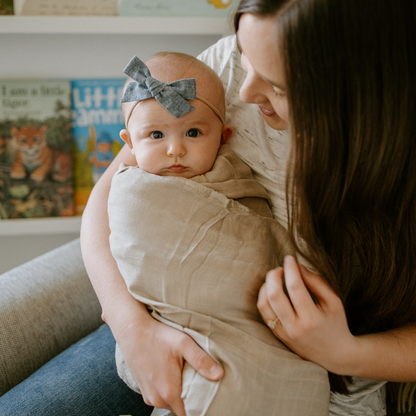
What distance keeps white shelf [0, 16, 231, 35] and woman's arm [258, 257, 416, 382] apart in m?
1.06

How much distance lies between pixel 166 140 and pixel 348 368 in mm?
583

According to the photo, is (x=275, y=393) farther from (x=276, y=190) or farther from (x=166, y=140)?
(x=166, y=140)

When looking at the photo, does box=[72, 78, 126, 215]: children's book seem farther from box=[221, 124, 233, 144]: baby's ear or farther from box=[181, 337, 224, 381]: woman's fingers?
box=[181, 337, 224, 381]: woman's fingers

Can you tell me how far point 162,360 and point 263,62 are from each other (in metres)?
0.55

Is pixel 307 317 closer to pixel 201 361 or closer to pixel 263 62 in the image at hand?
pixel 201 361

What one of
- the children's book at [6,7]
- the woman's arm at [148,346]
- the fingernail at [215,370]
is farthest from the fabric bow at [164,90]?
the children's book at [6,7]

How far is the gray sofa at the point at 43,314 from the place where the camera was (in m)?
0.97

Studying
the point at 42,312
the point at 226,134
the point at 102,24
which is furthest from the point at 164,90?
the point at 102,24

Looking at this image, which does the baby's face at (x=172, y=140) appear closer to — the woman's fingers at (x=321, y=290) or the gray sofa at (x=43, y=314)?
the woman's fingers at (x=321, y=290)

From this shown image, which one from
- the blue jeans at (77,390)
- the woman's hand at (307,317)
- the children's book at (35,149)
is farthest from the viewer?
the children's book at (35,149)

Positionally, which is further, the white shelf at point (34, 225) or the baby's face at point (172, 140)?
the white shelf at point (34, 225)

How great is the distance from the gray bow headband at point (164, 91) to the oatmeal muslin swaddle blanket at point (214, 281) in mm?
158

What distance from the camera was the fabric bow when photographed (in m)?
0.86

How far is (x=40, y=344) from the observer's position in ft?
3.36
